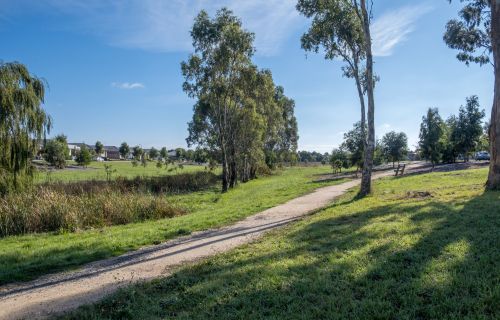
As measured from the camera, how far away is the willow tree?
15320mm

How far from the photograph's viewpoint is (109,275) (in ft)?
21.7

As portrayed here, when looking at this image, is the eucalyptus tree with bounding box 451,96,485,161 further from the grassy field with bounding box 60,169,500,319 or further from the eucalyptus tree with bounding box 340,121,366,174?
the grassy field with bounding box 60,169,500,319

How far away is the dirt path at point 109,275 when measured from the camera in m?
5.17

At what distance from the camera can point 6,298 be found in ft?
18.5

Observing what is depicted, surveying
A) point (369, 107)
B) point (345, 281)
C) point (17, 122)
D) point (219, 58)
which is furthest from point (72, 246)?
point (219, 58)

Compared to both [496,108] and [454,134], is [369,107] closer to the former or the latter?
[496,108]

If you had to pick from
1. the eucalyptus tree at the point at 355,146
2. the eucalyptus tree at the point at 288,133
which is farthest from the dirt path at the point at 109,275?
the eucalyptus tree at the point at 288,133

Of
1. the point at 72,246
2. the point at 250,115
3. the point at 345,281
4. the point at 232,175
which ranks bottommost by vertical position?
the point at 72,246

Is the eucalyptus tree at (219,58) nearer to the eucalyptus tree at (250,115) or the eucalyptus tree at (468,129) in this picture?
the eucalyptus tree at (250,115)

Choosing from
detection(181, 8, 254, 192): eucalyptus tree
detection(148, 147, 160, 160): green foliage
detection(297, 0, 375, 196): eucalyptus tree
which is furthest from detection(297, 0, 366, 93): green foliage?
detection(148, 147, 160, 160): green foliage

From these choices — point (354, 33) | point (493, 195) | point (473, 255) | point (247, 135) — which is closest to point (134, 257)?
point (473, 255)

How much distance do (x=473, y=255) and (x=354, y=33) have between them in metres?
14.6

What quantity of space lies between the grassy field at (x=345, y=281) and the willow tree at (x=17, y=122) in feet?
41.7

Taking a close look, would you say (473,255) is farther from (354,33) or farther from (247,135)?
(247,135)
